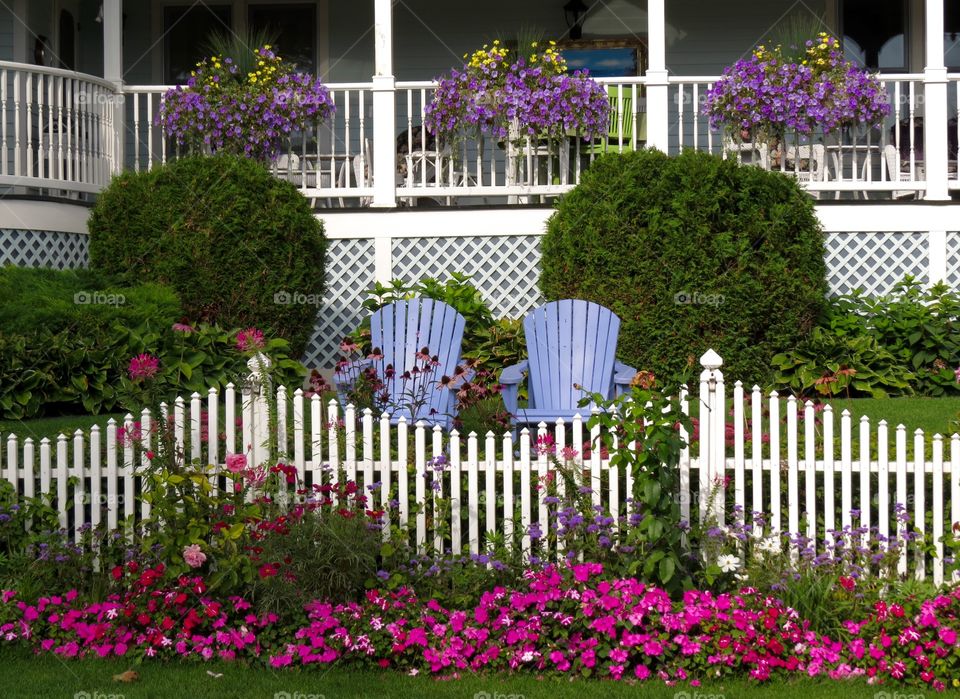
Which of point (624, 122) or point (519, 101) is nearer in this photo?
point (519, 101)

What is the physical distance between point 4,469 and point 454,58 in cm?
881

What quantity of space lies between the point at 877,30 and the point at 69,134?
26.4 ft

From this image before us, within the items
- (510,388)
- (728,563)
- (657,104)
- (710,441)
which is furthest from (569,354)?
(657,104)

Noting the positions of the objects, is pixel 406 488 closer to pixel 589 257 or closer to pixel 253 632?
pixel 253 632

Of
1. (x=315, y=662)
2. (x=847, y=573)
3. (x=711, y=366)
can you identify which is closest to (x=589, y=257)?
(x=711, y=366)

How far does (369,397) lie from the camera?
641cm

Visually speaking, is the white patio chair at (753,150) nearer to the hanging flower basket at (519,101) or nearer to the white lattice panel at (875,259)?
the white lattice panel at (875,259)

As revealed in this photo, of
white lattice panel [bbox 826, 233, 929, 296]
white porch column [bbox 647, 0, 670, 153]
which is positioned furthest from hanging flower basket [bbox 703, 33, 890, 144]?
white lattice panel [bbox 826, 233, 929, 296]

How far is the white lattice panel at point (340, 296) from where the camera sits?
33.8 feet

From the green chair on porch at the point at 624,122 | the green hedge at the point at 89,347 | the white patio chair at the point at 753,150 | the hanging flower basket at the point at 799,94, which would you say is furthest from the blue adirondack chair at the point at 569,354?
the green chair on porch at the point at 624,122

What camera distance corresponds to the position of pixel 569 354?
25.4 ft

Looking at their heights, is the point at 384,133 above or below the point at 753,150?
above

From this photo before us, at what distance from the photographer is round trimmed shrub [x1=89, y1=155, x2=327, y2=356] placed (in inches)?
366

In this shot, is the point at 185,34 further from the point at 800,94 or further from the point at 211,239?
the point at 800,94
